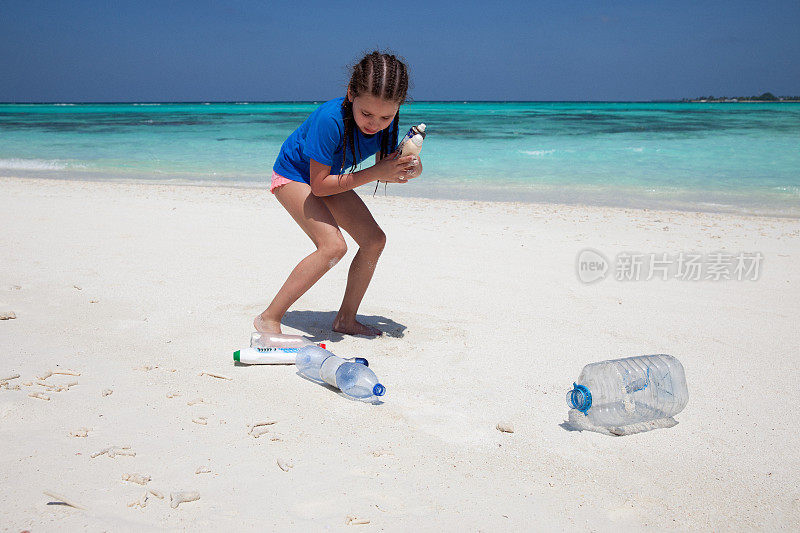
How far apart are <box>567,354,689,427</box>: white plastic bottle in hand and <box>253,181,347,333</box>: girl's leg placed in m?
1.40

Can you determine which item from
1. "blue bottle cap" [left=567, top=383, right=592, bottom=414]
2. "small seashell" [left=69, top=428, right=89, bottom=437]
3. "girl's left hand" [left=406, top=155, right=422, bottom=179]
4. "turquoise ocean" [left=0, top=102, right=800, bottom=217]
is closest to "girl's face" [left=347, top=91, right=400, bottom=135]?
"girl's left hand" [left=406, top=155, right=422, bottom=179]

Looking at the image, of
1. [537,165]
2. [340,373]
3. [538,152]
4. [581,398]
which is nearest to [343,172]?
[340,373]

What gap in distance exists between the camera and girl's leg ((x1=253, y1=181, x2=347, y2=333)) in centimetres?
325

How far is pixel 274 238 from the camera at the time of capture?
238 inches

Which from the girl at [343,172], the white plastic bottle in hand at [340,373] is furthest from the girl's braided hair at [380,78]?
the white plastic bottle in hand at [340,373]

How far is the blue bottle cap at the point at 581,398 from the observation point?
2.54 m

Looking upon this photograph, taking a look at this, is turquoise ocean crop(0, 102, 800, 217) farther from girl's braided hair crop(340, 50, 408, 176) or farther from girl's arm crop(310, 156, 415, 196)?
girl's braided hair crop(340, 50, 408, 176)

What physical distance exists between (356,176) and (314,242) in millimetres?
454

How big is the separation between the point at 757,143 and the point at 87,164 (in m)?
18.0

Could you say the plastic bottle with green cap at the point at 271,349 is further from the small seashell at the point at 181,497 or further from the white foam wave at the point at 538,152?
the white foam wave at the point at 538,152

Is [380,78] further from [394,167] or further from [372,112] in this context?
[394,167]

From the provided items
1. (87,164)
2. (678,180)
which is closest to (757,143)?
(678,180)

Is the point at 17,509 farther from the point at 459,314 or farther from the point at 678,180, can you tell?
the point at 678,180

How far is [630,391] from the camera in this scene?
291cm
